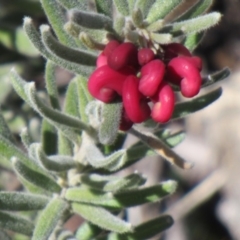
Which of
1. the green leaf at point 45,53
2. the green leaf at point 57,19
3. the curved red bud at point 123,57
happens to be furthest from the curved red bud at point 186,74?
the green leaf at point 57,19

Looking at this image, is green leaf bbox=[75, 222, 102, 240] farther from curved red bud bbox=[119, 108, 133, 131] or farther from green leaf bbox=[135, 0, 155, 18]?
green leaf bbox=[135, 0, 155, 18]

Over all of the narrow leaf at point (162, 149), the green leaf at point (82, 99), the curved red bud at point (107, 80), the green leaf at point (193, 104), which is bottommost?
the narrow leaf at point (162, 149)

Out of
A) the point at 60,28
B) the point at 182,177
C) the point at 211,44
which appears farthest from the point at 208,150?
the point at 60,28

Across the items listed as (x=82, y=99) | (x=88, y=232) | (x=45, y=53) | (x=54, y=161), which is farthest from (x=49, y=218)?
(x=45, y=53)

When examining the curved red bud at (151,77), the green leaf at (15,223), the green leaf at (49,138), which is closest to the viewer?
the curved red bud at (151,77)

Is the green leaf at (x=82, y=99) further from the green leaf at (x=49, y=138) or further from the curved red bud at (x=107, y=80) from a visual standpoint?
the curved red bud at (x=107, y=80)

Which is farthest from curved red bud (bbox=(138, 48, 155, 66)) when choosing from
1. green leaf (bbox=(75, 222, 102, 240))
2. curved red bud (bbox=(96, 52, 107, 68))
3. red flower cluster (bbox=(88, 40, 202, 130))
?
green leaf (bbox=(75, 222, 102, 240))
